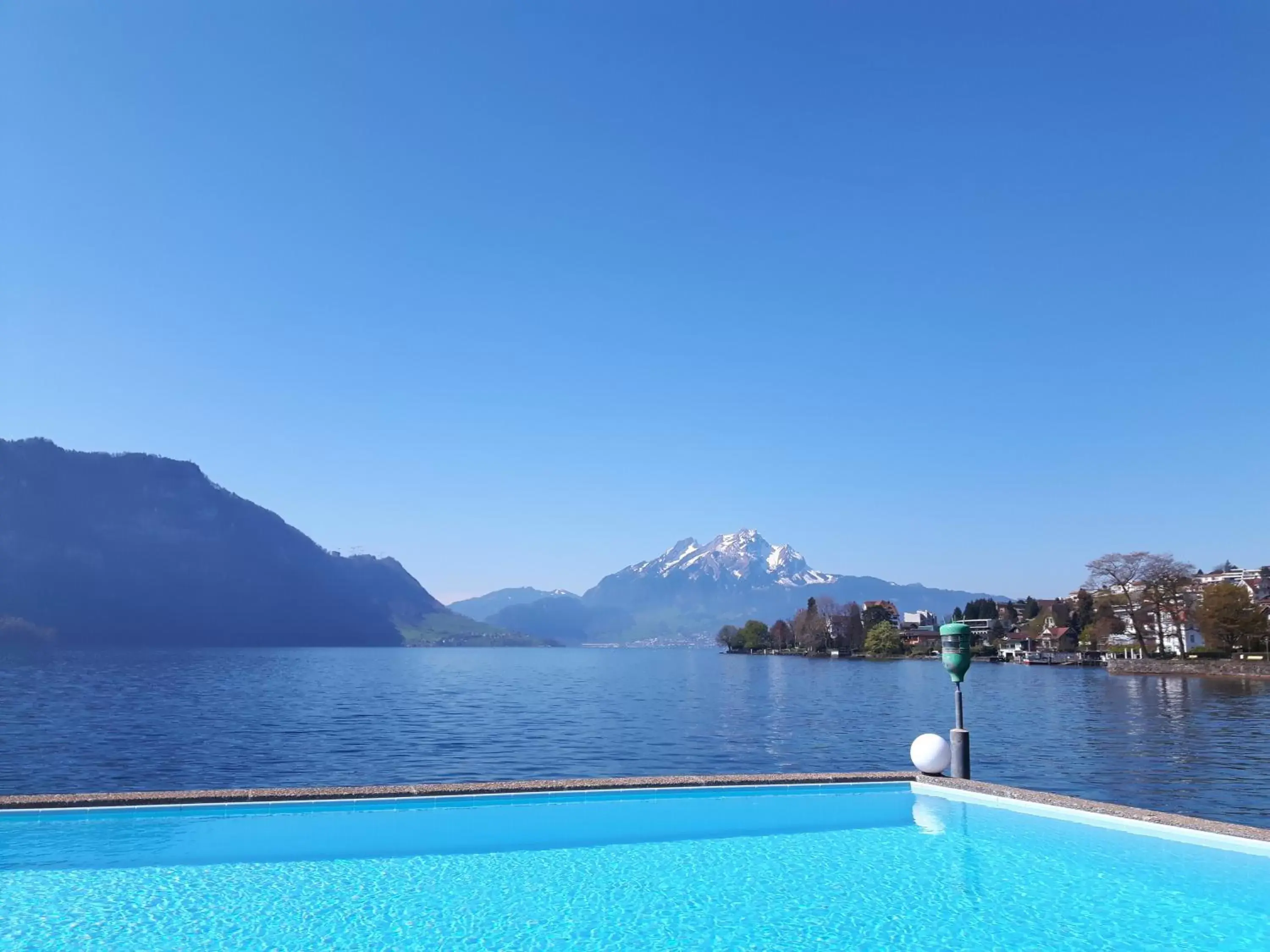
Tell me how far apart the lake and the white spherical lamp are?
964 cm

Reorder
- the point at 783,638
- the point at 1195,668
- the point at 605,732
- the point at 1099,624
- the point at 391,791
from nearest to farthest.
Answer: the point at 391,791
the point at 605,732
the point at 1195,668
the point at 1099,624
the point at 783,638

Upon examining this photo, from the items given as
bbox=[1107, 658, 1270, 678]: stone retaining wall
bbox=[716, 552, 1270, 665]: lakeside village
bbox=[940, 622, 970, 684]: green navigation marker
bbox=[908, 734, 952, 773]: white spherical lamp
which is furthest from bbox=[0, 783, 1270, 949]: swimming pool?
bbox=[716, 552, 1270, 665]: lakeside village

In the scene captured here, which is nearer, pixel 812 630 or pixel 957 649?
pixel 957 649

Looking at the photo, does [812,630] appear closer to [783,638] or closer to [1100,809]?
[783,638]

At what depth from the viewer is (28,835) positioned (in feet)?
31.6

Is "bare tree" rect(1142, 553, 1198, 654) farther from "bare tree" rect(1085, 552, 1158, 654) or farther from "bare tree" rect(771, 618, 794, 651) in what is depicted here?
"bare tree" rect(771, 618, 794, 651)

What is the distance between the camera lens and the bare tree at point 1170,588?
82562 mm

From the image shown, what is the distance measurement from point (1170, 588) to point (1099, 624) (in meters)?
25.3

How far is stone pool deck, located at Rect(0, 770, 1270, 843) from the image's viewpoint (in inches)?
407

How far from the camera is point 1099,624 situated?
106 m

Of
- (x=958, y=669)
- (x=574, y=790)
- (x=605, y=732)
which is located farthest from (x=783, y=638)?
(x=574, y=790)

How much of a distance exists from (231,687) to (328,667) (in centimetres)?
4689

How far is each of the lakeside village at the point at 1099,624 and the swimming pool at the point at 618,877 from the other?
86.7 m

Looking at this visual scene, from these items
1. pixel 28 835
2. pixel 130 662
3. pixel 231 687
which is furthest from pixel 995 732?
pixel 130 662
